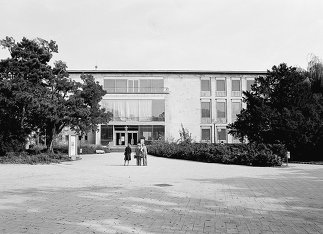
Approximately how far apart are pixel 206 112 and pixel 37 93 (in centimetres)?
3733

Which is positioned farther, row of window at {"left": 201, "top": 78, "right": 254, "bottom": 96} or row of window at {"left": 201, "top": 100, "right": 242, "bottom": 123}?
row of window at {"left": 201, "top": 78, "right": 254, "bottom": 96}

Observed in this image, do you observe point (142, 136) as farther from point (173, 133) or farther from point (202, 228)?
point (202, 228)

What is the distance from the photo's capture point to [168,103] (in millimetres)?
58906

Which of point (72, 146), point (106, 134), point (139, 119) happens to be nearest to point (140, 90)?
point (139, 119)

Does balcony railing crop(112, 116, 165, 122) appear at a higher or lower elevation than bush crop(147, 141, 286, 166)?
higher

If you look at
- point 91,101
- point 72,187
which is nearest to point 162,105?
point 91,101

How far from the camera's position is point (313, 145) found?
26984 mm

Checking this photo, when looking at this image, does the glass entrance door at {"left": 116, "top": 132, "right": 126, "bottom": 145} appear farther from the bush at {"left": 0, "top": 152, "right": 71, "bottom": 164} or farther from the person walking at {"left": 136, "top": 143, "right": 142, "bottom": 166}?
the person walking at {"left": 136, "top": 143, "right": 142, "bottom": 166}

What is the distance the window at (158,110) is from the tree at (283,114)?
29111 mm

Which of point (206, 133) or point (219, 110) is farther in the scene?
point (219, 110)

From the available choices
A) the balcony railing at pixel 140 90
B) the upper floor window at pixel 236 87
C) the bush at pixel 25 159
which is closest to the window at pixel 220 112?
the upper floor window at pixel 236 87

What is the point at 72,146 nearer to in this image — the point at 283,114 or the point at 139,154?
the point at 139,154

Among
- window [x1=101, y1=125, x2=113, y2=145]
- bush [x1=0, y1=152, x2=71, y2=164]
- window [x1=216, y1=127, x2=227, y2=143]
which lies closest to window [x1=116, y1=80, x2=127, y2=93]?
window [x1=101, y1=125, x2=113, y2=145]

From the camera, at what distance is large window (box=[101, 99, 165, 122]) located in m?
56.9
